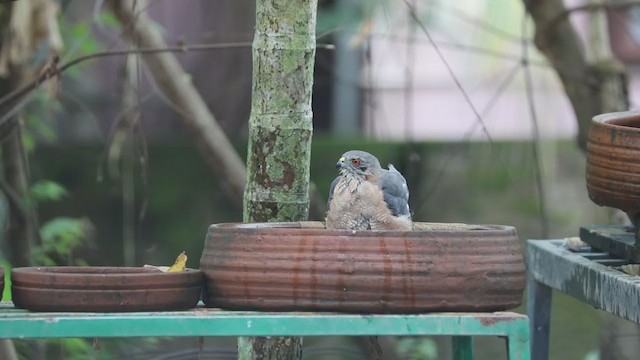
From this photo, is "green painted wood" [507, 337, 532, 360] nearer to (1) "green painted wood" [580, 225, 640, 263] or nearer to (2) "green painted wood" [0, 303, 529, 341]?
(2) "green painted wood" [0, 303, 529, 341]

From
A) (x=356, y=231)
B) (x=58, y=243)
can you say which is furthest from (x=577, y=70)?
(x=356, y=231)

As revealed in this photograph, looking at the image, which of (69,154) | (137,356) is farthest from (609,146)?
(69,154)

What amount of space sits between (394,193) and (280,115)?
13.8 inches

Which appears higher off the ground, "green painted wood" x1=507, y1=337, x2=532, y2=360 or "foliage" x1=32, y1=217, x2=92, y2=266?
"green painted wood" x1=507, y1=337, x2=532, y2=360

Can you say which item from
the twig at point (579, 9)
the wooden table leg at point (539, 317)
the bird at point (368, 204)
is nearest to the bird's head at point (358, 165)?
the bird at point (368, 204)

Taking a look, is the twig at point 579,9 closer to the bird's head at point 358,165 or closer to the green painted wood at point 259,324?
the bird's head at point 358,165

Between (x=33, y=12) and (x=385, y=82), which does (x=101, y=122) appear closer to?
(x=385, y=82)

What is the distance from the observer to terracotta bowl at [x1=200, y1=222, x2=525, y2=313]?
2324mm

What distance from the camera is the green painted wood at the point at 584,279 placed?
2.83 m

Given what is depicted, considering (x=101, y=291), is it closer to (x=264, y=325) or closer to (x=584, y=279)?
(x=264, y=325)

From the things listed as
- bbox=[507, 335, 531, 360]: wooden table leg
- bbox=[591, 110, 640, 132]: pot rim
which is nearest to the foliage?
bbox=[591, 110, 640, 132]: pot rim

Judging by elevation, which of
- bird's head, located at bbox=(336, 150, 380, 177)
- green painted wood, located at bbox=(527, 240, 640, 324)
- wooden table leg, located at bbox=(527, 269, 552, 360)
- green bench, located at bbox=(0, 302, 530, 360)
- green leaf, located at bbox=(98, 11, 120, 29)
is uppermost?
green leaf, located at bbox=(98, 11, 120, 29)

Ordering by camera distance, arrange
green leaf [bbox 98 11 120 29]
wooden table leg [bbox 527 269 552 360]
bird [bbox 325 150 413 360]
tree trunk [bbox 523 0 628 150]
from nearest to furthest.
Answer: bird [bbox 325 150 413 360], wooden table leg [bbox 527 269 552 360], tree trunk [bbox 523 0 628 150], green leaf [bbox 98 11 120 29]

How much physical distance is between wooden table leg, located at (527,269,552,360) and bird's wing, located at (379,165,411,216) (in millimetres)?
1058
